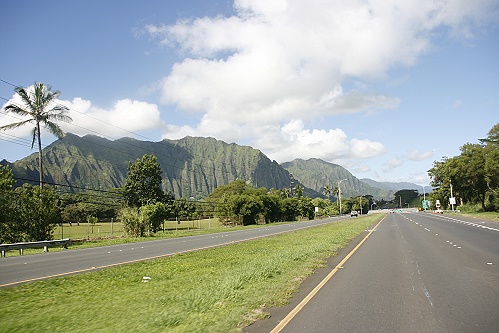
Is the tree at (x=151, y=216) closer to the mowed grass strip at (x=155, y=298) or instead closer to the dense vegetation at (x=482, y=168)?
the mowed grass strip at (x=155, y=298)

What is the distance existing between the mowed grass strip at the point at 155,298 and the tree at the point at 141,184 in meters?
58.0

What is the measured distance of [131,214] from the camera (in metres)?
41.3

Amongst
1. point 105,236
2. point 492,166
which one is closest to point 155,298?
point 105,236

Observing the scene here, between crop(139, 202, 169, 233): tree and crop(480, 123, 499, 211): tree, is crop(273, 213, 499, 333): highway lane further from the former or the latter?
crop(480, 123, 499, 211): tree

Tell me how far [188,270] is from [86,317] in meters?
6.25

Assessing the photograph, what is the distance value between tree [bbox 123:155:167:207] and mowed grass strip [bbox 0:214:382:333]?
5801 centimetres

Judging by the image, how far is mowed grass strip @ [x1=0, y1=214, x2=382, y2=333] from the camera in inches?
281

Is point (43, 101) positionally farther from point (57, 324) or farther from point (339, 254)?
point (57, 324)

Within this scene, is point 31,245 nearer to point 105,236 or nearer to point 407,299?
point 105,236

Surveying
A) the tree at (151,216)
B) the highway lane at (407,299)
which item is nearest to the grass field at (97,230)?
the tree at (151,216)

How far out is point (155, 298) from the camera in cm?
918

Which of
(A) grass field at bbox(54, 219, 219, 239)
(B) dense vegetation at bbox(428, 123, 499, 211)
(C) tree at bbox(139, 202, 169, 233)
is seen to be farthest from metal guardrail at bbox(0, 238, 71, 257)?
(B) dense vegetation at bbox(428, 123, 499, 211)

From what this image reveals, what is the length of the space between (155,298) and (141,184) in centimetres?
6412

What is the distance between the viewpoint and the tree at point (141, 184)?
231 feet
